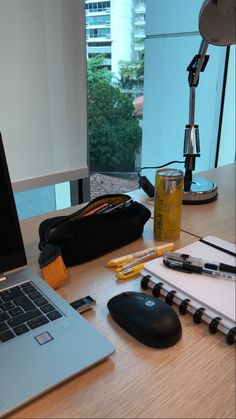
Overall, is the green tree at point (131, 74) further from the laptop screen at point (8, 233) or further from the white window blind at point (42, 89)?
the laptop screen at point (8, 233)

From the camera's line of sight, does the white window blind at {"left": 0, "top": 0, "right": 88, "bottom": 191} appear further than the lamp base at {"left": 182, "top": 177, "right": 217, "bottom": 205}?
Yes

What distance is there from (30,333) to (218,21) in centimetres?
76

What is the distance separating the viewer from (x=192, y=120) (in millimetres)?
950

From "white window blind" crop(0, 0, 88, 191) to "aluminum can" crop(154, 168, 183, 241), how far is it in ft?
2.39

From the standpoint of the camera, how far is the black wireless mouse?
0.48 metres

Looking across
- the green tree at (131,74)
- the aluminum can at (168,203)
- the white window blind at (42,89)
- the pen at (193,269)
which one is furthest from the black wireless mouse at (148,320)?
the green tree at (131,74)

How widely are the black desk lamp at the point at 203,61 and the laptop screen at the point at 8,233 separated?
1.75 feet

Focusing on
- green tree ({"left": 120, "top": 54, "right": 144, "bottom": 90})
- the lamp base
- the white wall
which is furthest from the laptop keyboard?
the white wall

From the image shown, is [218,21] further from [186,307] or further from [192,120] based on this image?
[186,307]

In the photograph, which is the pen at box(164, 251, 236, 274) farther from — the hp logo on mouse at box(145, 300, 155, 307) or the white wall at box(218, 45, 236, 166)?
the white wall at box(218, 45, 236, 166)

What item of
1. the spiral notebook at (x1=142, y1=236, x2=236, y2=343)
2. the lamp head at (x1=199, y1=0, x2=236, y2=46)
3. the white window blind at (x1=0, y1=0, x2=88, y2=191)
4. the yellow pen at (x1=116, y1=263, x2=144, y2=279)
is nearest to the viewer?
the spiral notebook at (x1=142, y1=236, x2=236, y2=343)

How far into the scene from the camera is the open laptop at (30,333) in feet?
1.37

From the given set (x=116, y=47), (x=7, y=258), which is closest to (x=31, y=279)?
(x=7, y=258)

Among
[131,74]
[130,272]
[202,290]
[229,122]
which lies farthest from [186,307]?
[229,122]
